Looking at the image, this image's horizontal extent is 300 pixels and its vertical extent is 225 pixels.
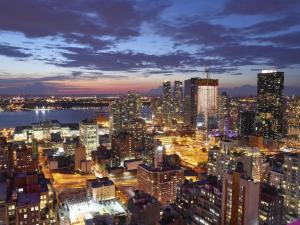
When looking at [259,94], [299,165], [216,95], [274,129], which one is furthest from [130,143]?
[216,95]

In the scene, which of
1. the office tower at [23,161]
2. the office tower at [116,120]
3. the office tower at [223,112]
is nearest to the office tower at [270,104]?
the office tower at [223,112]

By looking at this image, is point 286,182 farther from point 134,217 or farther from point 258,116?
point 258,116

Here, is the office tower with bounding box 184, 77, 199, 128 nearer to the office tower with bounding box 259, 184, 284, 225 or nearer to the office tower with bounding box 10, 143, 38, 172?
the office tower with bounding box 10, 143, 38, 172

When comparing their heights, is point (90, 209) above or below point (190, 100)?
below

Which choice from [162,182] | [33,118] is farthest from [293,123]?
[33,118]

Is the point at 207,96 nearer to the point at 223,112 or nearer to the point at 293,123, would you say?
the point at 223,112
